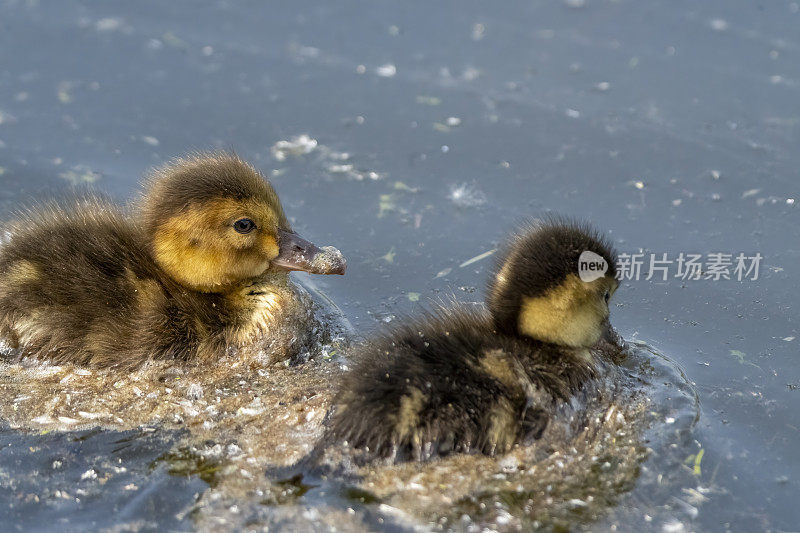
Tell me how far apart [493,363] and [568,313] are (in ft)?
1.46

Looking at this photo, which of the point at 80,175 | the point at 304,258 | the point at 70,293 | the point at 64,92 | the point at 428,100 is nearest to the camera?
the point at 70,293

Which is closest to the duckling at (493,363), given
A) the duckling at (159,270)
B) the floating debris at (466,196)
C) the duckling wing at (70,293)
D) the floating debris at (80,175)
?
the duckling at (159,270)

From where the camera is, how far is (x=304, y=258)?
5074 millimetres

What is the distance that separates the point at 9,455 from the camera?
14.1 feet

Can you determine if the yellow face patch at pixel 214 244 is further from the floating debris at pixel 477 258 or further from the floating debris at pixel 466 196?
the floating debris at pixel 466 196

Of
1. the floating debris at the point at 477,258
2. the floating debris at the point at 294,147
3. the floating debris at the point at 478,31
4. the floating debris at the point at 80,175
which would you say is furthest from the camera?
the floating debris at the point at 478,31

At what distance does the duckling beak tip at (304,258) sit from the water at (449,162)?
458 millimetres

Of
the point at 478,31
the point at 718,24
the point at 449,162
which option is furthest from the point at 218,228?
the point at 718,24

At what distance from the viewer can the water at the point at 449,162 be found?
4.17m

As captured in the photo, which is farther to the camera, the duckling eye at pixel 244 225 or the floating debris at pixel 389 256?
the floating debris at pixel 389 256

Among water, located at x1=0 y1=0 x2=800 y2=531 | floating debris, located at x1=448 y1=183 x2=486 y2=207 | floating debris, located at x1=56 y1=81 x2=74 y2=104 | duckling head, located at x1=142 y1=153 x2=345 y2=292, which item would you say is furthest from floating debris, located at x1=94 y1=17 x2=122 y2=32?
duckling head, located at x1=142 y1=153 x2=345 y2=292

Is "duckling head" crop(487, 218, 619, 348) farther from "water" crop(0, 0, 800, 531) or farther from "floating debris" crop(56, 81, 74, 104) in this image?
"floating debris" crop(56, 81, 74, 104)

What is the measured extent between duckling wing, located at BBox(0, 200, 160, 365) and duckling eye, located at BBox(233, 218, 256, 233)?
46cm

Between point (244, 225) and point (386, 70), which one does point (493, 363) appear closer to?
point (244, 225)
